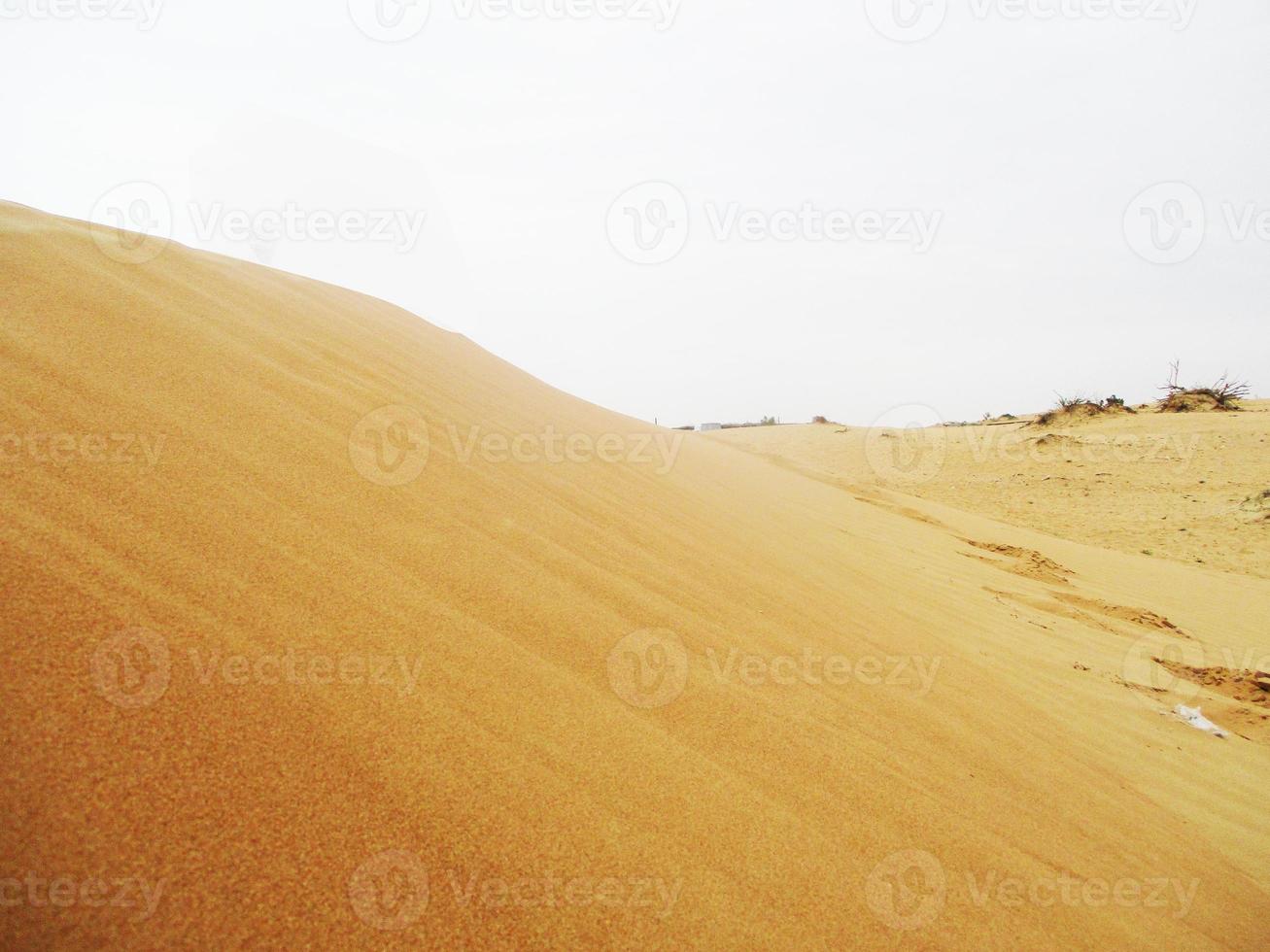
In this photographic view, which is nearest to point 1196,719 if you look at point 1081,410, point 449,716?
point 449,716

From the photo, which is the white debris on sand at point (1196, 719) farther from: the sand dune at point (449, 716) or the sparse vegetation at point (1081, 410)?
the sparse vegetation at point (1081, 410)

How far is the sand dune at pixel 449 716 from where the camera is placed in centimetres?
107

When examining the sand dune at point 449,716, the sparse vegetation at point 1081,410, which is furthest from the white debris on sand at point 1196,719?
the sparse vegetation at point 1081,410

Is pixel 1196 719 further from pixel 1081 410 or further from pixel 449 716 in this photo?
pixel 1081 410

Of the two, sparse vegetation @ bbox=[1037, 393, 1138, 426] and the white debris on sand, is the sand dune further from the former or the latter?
sparse vegetation @ bbox=[1037, 393, 1138, 426]

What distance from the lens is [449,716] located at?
1460 millimetres

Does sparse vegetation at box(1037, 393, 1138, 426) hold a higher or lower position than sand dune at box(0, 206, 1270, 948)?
higher

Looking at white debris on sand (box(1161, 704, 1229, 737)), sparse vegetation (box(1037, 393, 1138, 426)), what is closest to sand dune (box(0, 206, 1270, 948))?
white debris on sand (box(1161, 704, 1229, 737))

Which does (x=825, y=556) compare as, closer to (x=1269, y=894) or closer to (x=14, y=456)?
(x=1269, y=894)

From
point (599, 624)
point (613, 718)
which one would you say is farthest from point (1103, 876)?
point (599, 624)

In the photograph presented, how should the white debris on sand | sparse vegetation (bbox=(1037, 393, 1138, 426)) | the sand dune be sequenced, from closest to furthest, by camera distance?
1. the sand dune
2. the white debris on sand
3. sparse vegetation (bbox=(1037, 393, 1138, 426))

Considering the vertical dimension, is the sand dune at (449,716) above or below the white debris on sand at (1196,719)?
below

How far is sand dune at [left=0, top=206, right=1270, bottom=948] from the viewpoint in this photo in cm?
107

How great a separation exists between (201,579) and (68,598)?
0.84 feet
